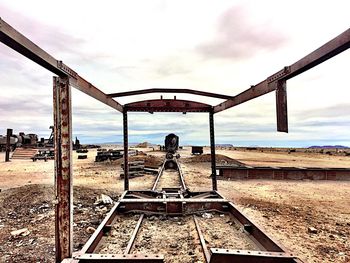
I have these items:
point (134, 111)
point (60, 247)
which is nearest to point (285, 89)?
point (60, 247)

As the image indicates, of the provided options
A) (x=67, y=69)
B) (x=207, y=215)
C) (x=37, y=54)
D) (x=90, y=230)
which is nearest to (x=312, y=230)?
(x=207, y=215)

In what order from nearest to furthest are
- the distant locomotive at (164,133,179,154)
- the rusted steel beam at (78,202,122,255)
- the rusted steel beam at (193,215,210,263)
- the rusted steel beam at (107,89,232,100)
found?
the rusted steel beam at (78,202,122,255) < the rusted steel beam at (193,215,210,263) < the rusted steel beam at (107,89,232,100) < the distant locomotive at (164,133,179,154)

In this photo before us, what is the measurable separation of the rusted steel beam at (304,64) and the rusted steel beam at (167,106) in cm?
248

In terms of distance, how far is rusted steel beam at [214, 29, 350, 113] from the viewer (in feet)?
8.72

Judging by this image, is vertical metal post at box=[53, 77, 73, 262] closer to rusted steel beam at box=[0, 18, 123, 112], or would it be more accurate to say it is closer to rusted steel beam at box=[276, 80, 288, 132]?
rusted steel beam at box=[0, 18, 123, 112]

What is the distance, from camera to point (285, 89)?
162 inches

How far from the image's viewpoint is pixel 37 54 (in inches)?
113

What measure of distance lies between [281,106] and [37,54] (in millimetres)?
3236

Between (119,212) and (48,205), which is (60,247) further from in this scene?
(48,205)

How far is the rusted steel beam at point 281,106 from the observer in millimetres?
3973

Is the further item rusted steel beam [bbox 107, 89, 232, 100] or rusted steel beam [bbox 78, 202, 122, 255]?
rusted steel beam [bbox 107, 89, 232, 100]

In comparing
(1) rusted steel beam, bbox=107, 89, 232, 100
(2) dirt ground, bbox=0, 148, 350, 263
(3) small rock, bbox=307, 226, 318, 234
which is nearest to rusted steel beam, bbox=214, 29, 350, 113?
(1) rusted steel beam, bbox=107, 89, 232, 100

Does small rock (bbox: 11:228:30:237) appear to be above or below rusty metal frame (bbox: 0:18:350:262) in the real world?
below

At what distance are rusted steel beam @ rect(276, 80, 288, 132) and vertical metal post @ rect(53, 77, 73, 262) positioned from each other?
117 inches
